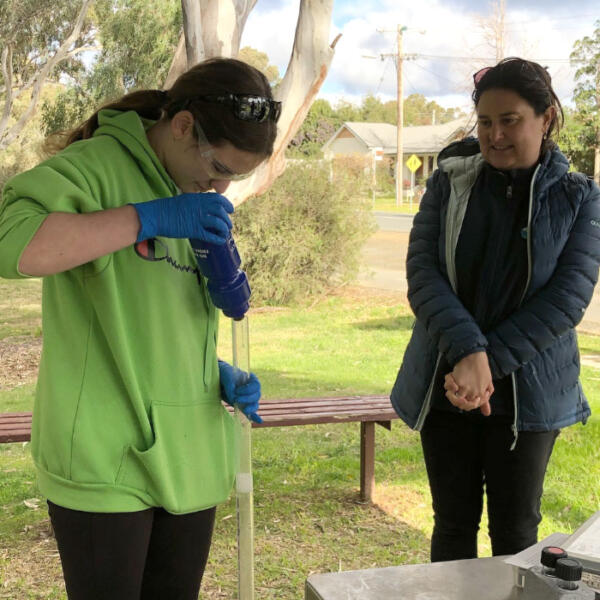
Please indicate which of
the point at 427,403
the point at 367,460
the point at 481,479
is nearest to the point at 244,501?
the point at 427,403

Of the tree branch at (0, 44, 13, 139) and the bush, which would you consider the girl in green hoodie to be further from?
the tree branch at (0, 44, 13, 139)

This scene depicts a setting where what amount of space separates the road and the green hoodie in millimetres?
7241

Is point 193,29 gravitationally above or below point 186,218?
above

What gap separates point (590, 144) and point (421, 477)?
65.9ft

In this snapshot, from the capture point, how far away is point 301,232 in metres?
9.06

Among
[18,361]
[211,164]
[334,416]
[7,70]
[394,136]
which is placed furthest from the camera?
[394,136]

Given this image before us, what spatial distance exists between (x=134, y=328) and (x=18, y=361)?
6.39m

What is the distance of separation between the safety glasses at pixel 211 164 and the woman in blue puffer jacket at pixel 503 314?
738 millimetres

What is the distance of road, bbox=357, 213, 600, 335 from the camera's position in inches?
350

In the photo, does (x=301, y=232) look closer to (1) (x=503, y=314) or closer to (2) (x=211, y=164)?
(1) (x=503, y=314)

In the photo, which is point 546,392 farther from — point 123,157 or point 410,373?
point 123,157

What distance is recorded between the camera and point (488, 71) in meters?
1.98

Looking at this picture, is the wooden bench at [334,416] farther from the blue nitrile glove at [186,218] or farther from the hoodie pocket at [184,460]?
the blue nitrile glove at [186,218]

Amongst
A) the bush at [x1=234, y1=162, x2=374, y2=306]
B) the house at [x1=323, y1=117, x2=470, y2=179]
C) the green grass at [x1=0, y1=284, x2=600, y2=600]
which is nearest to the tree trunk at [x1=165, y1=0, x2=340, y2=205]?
the green grass at [x1=0, y1=284, x2=600, y2=600]
